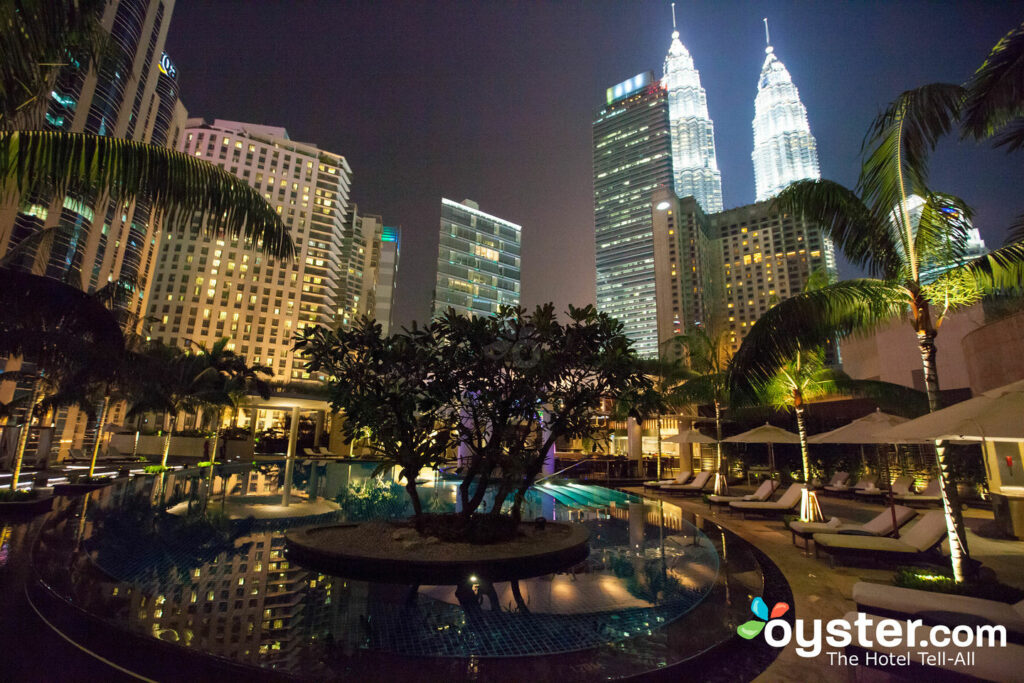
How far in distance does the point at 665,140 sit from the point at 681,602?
173 meters

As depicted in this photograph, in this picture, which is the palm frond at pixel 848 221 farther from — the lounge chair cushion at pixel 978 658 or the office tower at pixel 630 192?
the office tower at pixel 630 192

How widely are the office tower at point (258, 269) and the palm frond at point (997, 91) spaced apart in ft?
288

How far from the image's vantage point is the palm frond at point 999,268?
18.1 ft

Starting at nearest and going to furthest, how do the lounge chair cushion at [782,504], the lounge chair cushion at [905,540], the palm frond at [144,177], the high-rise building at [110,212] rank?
the palm frond at [144,177] < the lounge chair cushion at [905,540] < the lounge chair cushion at [782,504] < the high-rise building at [110,212]

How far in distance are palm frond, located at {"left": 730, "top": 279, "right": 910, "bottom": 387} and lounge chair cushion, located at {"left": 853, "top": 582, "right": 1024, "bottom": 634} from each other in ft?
10.5

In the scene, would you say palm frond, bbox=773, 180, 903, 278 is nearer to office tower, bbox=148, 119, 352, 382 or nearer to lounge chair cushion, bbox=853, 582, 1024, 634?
lounge chair cushion, bbox=853, 582, 1024, 634

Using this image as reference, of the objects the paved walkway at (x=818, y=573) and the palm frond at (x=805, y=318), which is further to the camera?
the palm frond at (x=805, y=318)

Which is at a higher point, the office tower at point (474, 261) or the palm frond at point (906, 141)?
the office tower at point (474, 261)

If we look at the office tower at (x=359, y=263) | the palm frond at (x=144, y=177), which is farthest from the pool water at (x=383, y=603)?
the office tower at (x=359, y=263)

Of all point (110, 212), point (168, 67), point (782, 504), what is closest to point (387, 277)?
point (168, 67)

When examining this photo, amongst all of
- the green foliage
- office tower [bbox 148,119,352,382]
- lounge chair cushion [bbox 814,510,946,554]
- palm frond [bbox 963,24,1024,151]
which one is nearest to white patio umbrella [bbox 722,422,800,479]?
lounge chair cushion [bbox 814,510,946,554]

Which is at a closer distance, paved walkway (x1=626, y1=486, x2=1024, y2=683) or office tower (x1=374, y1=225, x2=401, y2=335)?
paved walkway (x1=626, y1=486, x2=1024, y2=683)

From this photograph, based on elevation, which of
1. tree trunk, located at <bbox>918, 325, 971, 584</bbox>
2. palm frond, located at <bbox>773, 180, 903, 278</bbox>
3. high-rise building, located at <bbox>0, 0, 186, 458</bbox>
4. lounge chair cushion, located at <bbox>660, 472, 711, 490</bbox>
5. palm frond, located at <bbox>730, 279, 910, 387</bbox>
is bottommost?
lounge chair cushion, located at <bbox>660, 472, 711, 490</bbox>

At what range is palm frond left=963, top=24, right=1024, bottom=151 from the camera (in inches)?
178
